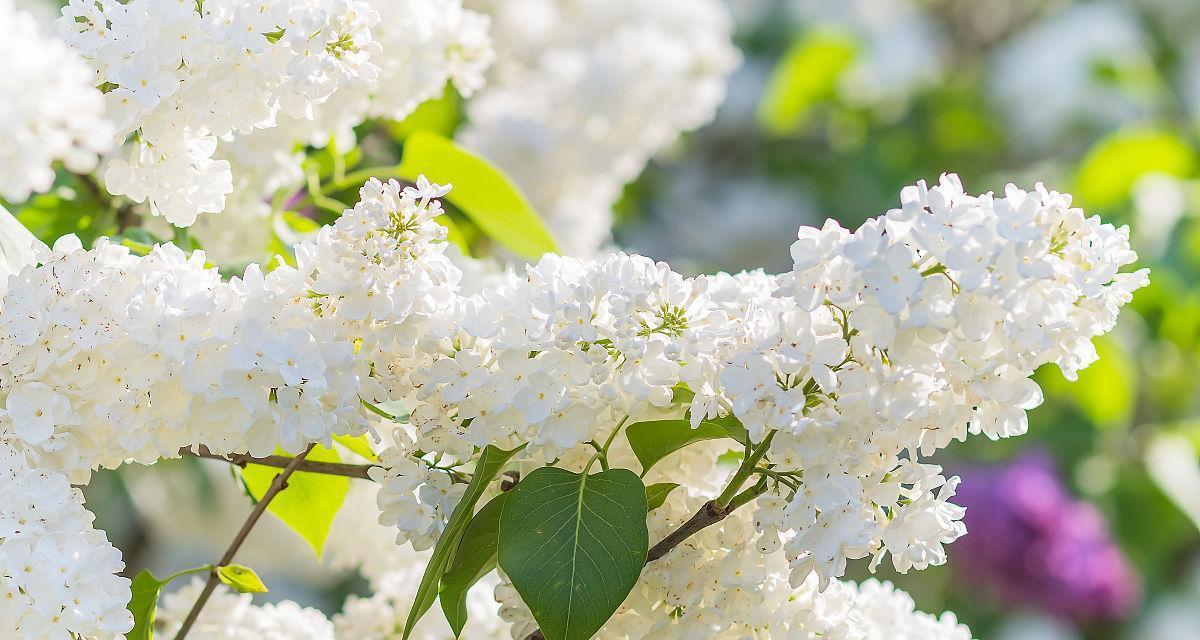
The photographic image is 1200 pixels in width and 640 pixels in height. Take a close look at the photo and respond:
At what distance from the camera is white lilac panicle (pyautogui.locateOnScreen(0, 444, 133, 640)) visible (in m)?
0.36

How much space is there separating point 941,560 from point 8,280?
32cm

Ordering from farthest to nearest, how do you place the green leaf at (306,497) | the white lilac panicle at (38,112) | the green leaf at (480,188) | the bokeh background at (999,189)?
the bokeh background at (999,189) → the green leaf at (480,188) → the green leaf at (306,497) → the white lilac panicle at (38,112)

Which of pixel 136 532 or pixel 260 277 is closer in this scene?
pixel 260 277

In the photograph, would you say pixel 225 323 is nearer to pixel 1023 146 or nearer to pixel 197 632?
pixel 197 632

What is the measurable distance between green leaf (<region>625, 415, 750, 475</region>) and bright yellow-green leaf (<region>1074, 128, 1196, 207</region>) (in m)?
1.37

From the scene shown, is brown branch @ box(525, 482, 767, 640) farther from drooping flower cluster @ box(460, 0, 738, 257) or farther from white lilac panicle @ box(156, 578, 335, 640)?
drooping flower cluster @ box(460, 0, 738, 257)

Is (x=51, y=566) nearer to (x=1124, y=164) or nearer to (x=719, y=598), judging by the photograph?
(x=719, y=598)

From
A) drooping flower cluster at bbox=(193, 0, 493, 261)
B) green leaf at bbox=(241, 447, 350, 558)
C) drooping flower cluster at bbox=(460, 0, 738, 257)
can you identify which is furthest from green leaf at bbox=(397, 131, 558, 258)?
drooping flower cluster at bbox=(460, 0, 738, 257)

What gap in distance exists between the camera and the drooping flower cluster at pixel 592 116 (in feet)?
3.69

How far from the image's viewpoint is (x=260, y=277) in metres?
0.40

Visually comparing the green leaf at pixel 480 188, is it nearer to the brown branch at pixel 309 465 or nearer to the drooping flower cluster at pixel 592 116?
the brown branch at pixel 309 465

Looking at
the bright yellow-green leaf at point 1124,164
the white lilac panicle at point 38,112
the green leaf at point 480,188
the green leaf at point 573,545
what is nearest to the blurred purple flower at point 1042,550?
the bright yellow-green leaf at point 1124,164

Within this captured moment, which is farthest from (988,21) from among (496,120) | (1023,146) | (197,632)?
(197,632)

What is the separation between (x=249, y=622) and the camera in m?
0.56
